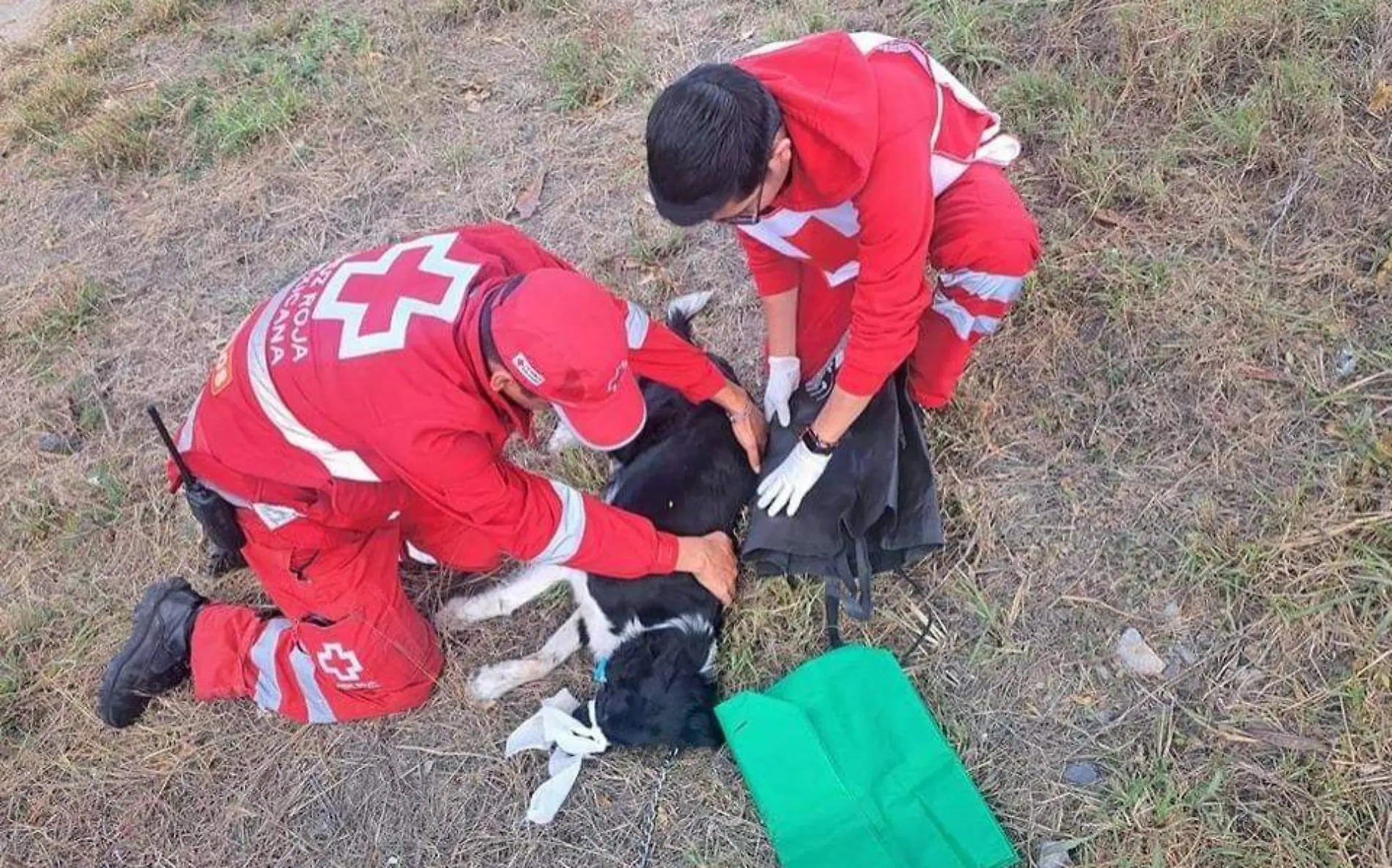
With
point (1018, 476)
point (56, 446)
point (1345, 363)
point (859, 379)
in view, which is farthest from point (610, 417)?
point (56, 446)

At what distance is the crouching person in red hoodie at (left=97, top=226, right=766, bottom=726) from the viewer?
2.10 metres

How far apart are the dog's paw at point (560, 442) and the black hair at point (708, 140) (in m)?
1.36

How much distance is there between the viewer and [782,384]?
2.96 meters

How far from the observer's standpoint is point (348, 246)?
13.1 feet

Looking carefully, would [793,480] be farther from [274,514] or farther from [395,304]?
[274,514]

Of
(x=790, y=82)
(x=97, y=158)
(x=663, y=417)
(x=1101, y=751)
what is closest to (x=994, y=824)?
(x=1101, y=751)

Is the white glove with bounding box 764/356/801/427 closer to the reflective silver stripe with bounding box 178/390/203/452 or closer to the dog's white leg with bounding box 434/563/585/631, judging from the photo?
the dog's white leg with bounding box 434/563/585/631

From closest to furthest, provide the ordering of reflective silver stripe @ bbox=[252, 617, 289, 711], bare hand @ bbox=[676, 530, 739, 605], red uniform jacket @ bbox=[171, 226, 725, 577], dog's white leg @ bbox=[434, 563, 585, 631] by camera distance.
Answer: red uniform jacket @ bbox=[171, 226, 725, 577] < bare hand @ bbox=[676, 530, 739, 605] < reflective silver stripe @ bbox=[252, 617, 289, 711] < dog's white leg @ bbox=[434, 563, 585, 631]

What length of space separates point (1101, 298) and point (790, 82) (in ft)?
4.62

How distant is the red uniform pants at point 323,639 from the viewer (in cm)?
271

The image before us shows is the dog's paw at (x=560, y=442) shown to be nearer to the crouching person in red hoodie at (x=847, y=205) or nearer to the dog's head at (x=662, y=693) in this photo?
the crouching person in red hoodie at (x=847, y=205)

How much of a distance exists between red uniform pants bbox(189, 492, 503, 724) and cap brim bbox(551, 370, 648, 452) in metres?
0.95

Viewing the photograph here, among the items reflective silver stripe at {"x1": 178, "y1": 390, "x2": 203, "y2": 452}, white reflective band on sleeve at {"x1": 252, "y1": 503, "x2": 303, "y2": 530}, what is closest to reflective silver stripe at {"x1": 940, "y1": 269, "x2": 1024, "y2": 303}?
white reflective band on sleeve at {"x1": 252, "y1": 503, "x2": 303, "y2": 530}

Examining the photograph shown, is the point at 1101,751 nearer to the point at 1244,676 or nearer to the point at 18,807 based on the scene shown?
the point at 1244,676
